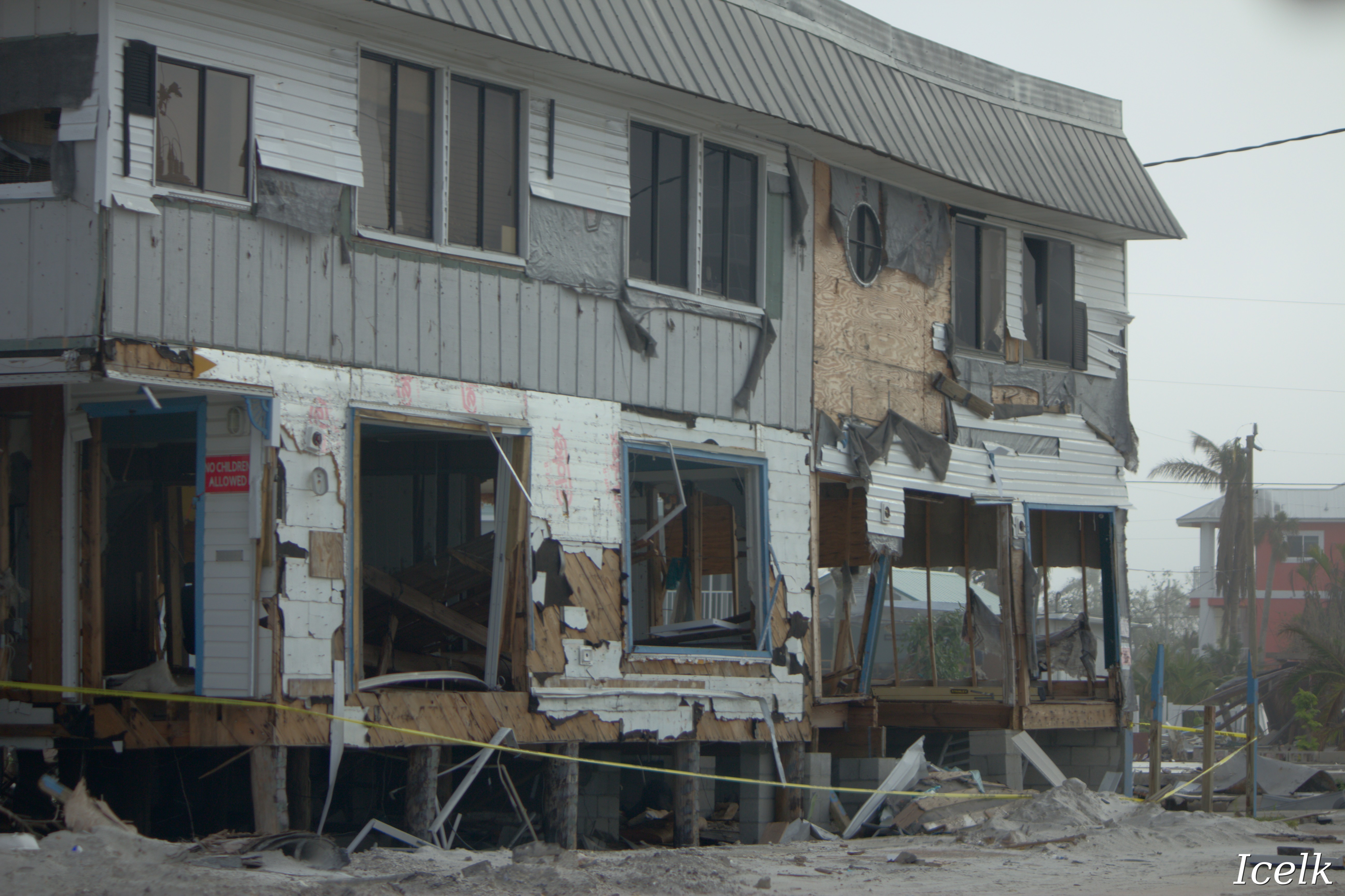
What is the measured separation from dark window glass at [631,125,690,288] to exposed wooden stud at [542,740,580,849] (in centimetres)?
453

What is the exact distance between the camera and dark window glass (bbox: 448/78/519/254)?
12.7 metres

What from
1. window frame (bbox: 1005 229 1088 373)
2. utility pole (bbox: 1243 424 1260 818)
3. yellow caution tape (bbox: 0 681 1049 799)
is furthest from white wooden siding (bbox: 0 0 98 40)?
utility pole (bbox: 1243 424 1260 818)

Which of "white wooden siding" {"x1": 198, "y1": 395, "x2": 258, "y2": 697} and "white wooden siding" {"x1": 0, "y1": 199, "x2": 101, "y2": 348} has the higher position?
"white wooden siding" {"x1": 0, "y1": 199, "x2": 101, "y2": 348}

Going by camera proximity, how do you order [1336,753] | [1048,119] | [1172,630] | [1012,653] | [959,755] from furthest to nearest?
[1172,630], [1336,753], [959,755], [1048,119], [1012,653]

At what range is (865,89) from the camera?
16.1 m

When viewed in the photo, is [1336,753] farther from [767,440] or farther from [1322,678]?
[767,440]

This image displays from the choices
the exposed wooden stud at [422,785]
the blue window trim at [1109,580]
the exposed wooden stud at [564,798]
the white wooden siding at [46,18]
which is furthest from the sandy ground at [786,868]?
the white wooden siding at [46,18]

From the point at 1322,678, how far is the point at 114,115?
28993 millimetres

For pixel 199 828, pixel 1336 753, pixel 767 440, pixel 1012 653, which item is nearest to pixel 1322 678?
pixel 1336 753

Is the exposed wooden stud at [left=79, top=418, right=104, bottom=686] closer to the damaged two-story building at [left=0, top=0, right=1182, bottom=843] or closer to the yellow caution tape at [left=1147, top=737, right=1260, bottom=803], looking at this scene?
the damaged two-story building at [left=0, top=0, right=1182, bottom=843]

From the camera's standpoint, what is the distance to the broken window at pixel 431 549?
12.9 m

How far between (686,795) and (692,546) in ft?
11.3

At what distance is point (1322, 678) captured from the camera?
32375mm

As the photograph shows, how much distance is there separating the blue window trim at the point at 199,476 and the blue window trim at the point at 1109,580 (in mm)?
10823
